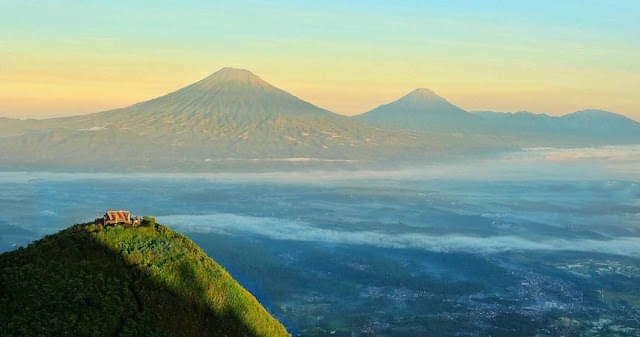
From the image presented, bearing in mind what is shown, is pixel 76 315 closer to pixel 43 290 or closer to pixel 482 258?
pixel 43 290

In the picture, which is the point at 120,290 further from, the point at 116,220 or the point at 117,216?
the point at 117,216

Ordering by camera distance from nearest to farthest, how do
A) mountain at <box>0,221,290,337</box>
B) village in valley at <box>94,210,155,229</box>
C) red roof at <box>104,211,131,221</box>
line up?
mountain at <box>0,221,290,337</box> → village in valley at <box>94,210,155,229</box> → red roof at <box>104,211,131,221</box>

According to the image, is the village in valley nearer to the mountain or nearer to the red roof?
the red roof

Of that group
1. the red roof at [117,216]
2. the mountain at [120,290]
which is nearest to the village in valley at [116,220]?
the red roof at [117,216]

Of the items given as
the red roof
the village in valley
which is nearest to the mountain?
the village in valley

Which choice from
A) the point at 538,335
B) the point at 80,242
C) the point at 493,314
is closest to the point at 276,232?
the point at 493,314

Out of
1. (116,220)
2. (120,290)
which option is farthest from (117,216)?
(120,290)

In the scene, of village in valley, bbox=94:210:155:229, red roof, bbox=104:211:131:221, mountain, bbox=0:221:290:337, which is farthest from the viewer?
red roof, bbox=104:211:131:221

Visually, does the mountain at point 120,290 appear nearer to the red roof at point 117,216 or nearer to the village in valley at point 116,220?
the village in valley at point 116,220
